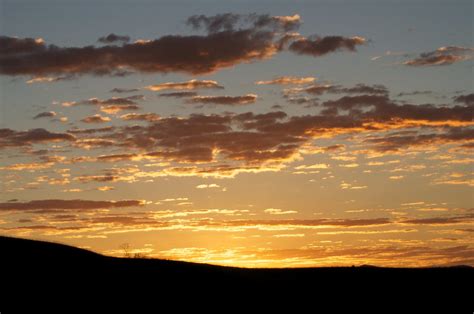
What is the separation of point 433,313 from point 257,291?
28.7 ft

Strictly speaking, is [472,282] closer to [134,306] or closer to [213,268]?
[213,268]

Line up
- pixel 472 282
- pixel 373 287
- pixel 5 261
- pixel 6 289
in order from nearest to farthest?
pixel 6 289, pixel 5 261, pixel 373 287, pixel 472 282

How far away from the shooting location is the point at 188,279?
43.2m

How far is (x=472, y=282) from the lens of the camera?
47938mm

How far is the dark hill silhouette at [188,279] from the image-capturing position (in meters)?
39.8

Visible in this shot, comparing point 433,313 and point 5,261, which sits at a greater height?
point 5,261

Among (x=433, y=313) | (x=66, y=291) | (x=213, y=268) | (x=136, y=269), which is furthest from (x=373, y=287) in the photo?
(x=66, y=291)

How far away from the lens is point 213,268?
47031mm

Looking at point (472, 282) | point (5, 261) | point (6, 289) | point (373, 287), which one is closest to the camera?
point (6, 289)

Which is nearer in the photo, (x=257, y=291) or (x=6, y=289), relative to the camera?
(x=6, y=289)

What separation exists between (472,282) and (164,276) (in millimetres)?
17700

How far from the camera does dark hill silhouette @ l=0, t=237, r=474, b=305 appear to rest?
39812 millimetres

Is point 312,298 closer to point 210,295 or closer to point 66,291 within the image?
point 210,295

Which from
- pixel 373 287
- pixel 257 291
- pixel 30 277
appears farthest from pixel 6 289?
pixel 373 287
